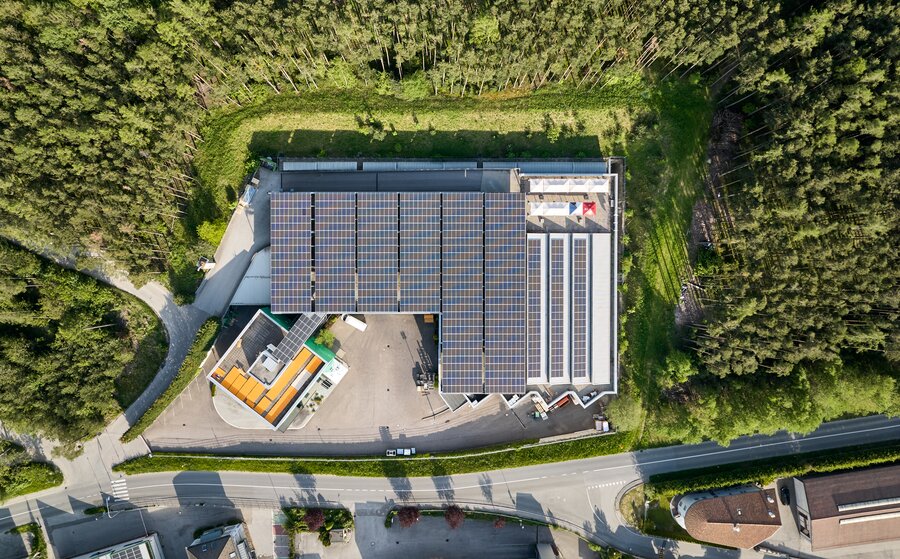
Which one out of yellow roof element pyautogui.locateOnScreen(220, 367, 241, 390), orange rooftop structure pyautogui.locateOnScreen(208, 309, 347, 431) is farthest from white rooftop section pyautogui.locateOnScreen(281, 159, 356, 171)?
yellow roof element pyautogui.locateOnScreen(220, 367, 241, 390)

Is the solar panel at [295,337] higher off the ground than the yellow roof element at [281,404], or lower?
higher

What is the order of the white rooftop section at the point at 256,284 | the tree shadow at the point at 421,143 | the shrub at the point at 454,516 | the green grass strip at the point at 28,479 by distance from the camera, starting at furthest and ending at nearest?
the tree shadow at the point at 421,143 → the green grass strip at the point at 28,479 → the white rooftop section at the point at 256,284 → the shrub at the point at 454,516

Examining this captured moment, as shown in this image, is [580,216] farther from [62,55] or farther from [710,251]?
[62,55]

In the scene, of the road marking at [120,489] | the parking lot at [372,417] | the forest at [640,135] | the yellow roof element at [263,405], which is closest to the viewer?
the forest at [640,135]

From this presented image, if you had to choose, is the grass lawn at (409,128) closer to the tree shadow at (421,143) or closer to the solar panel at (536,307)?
the tree shadow at (421,143)

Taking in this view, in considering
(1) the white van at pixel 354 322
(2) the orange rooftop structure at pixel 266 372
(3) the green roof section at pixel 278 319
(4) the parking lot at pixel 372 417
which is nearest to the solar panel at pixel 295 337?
(2) the orange rooftop structure at pixel 266 372

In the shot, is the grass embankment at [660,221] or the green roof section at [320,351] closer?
the green roof section at [320,351]

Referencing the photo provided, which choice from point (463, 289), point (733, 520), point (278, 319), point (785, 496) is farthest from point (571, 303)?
point (785, 496)
